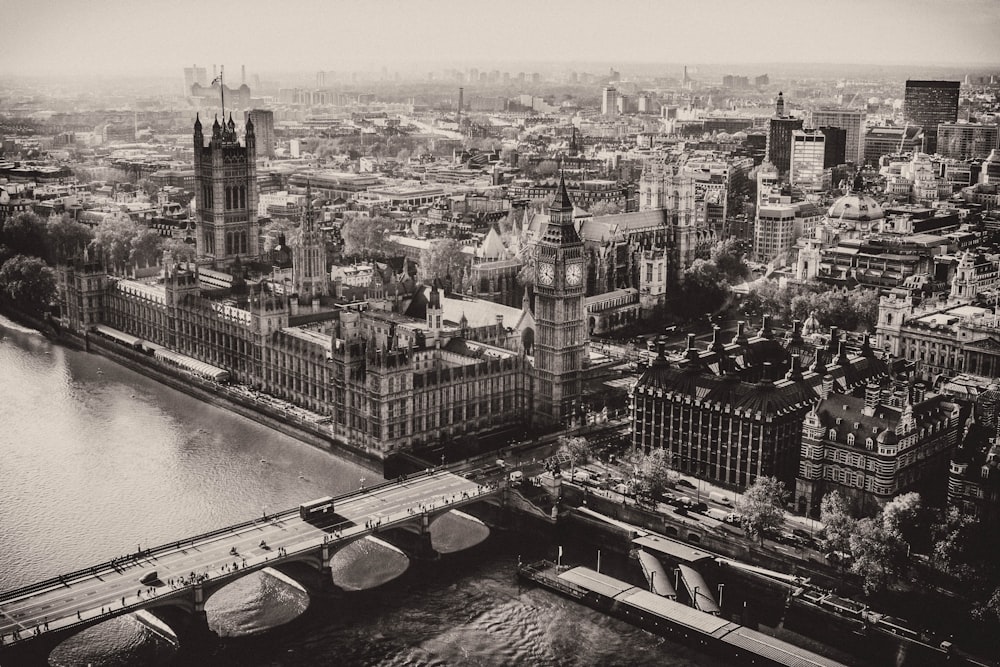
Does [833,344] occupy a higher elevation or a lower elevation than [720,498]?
higher

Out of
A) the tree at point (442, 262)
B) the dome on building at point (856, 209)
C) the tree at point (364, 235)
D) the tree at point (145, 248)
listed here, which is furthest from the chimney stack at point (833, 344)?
the tree at point (145, 248)

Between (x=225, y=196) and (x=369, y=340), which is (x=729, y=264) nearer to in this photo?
(x=225, y=196)

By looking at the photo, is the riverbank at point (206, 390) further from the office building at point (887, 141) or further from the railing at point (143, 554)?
the office building at point (887, 141)

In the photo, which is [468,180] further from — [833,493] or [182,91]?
[833,493]

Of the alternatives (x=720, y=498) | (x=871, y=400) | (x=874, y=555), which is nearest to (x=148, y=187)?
(x=720, y=498)

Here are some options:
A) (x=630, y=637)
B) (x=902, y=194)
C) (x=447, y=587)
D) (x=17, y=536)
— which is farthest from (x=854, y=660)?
(x=902, y=194)
